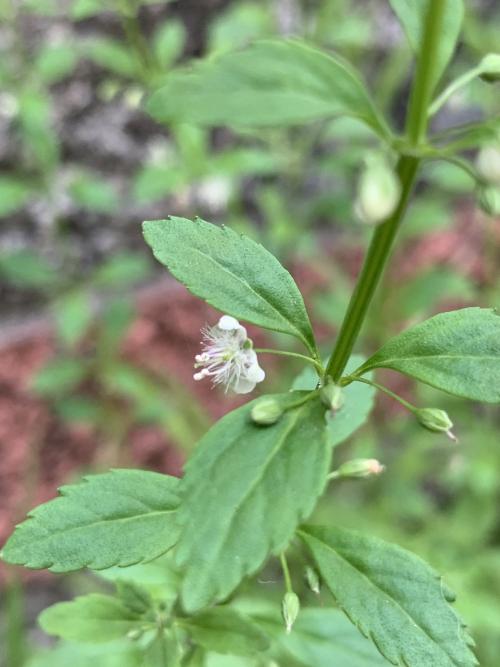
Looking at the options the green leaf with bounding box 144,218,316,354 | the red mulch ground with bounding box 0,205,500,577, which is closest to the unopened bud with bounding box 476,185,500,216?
the green leaf with bounding box 144,218,316,354

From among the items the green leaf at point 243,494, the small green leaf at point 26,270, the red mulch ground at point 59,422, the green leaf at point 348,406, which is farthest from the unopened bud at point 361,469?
the red mulch ground at point 59,422

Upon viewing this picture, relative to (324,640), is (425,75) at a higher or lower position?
higher

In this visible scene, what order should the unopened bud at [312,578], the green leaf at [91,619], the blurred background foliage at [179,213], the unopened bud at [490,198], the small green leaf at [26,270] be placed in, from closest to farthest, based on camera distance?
the unopened bud at [490,198] < the unopened bud at [312,578] < the green leaf at [91,619] < the blurred background foliage at [179,213] < the small green leaf at [26,270]

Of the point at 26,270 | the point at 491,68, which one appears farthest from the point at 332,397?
the point at 26,270

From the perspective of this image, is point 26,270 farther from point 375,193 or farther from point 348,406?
point 375,193

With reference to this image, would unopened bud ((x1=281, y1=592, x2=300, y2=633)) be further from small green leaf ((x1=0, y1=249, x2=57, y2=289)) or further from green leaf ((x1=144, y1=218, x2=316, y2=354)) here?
small green leaf ((x1=0, y1=249, x2=57, y2=289))

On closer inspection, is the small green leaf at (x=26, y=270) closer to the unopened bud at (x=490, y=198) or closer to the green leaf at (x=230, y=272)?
the green leaf at (x=230, y=272)
